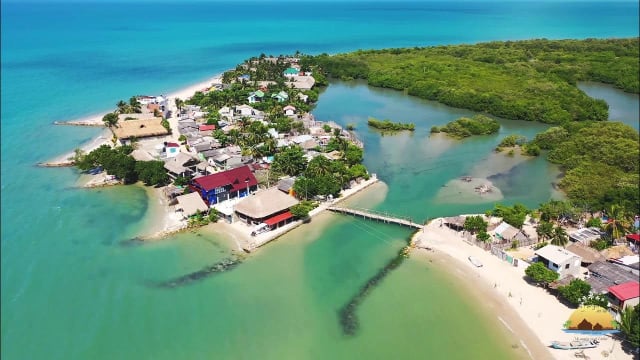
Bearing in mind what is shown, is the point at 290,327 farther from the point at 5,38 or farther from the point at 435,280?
the point at 5,38

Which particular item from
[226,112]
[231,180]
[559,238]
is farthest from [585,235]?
[226,112]

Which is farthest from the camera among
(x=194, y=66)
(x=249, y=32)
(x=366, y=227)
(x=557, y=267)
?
(x=249, y=32)

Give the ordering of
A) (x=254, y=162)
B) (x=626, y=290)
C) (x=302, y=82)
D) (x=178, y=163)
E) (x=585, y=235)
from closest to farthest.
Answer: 1. (x=626, y=290)
2. (x=585, y=235)
3. (x=178, y=163)
4. (x=254, y=162)
5. (x=302, y=82)

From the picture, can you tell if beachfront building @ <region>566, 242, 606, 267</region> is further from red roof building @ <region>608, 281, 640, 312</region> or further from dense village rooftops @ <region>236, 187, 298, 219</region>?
dense village rooftops @ <region>236, 187, 298, 219</region>

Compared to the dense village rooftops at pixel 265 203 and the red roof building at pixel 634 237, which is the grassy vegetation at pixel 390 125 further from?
the red roof building at pixel 634 237

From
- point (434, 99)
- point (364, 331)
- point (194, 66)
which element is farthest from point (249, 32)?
point (364, 331)

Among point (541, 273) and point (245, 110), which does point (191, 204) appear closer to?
point (541, 273)

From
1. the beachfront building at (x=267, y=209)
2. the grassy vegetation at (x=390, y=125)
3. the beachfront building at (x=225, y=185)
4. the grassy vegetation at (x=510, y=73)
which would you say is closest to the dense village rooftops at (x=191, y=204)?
the beachfront building at (x=225, y=185)
